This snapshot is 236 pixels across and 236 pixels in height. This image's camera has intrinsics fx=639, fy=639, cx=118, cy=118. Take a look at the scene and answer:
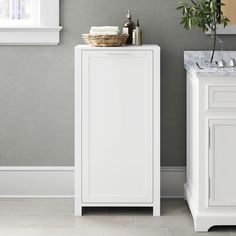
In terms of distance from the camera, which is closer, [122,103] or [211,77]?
[211,77]

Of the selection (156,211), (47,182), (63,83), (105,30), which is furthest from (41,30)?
(156,211)

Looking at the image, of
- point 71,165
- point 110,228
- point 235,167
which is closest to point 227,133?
point 235,167

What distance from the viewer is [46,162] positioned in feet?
13.6

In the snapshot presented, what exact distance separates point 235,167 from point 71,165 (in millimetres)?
1170

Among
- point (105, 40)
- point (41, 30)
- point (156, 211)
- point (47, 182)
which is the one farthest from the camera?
point (47, 182)

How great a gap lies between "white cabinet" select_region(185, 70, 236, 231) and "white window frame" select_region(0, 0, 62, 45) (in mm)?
1018

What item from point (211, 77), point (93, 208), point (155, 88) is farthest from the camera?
point (93, 208)

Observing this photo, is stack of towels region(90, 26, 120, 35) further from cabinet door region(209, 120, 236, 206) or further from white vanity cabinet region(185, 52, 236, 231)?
cabinet door region(209, 120, 236, 206)

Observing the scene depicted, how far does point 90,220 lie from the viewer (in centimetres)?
367

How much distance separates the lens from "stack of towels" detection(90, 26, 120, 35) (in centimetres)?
367

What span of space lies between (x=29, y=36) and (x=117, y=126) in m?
0.85

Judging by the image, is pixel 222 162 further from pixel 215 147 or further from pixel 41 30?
pixel 41 30

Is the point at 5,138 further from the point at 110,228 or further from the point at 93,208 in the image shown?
the point at 110,228

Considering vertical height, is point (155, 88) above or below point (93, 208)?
above
